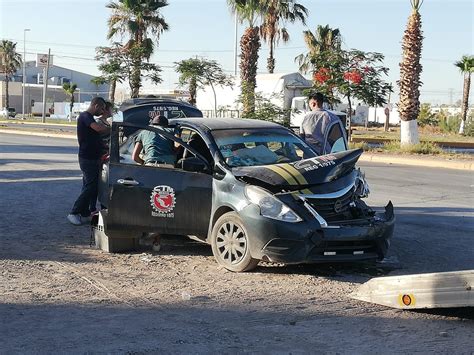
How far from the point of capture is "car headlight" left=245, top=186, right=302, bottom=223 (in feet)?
21.1

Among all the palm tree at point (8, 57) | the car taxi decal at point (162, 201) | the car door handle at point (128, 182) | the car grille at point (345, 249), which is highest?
the palm tree at point (8, 57)

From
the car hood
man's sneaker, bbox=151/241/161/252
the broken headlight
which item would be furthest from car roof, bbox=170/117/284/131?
man's sneaker, bbox=151/241/161/252

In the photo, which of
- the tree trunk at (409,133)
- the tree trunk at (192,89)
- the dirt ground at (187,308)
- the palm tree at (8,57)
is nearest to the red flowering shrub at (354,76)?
the tree trunk at (409,133)

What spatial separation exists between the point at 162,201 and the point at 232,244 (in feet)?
3.23

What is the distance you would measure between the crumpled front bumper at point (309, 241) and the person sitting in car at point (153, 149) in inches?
63.6

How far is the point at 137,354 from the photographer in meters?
4.55

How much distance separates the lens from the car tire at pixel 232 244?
671 cm

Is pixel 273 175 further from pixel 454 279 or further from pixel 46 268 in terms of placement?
pixel 46 268

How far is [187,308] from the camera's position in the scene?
5.69 metres

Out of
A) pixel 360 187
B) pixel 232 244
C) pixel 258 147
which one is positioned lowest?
pixel 232 244

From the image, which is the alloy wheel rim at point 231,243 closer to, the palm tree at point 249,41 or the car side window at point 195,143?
the car side window at point 195,143

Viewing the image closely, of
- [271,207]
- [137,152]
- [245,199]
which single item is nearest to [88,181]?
[137,152]

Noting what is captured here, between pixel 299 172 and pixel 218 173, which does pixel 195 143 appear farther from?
pixel 299 172

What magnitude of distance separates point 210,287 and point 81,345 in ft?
6.13
